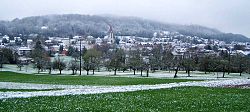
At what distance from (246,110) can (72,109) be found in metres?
10.7

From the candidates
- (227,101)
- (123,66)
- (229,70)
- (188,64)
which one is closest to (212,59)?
(229,70)

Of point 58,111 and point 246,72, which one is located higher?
point 58,111

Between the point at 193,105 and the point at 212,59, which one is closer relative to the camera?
the point at 193,105

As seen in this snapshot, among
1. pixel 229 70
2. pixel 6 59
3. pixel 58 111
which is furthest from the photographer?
pixel 6 59

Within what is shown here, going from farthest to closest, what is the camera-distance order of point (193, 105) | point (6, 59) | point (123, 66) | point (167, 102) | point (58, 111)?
point (6, 59), point (123, 66), point (167, 102), point (193, 105), point (58, 111)

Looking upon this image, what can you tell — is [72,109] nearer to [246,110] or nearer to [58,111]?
[58,111]

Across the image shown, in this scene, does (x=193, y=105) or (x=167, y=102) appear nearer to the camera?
(x=193, y=105)

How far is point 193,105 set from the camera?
942 inches

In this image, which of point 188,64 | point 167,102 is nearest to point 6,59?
point 188,64

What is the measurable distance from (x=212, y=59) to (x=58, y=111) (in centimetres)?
10491

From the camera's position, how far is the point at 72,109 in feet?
73.4

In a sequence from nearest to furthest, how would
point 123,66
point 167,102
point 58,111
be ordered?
point 58,111 → point 167,102 → point 123,66

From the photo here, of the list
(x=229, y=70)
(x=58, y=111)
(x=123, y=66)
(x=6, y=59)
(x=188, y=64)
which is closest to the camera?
(x=58, y=111)

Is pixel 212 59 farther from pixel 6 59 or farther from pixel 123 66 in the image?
pixel 6 59
